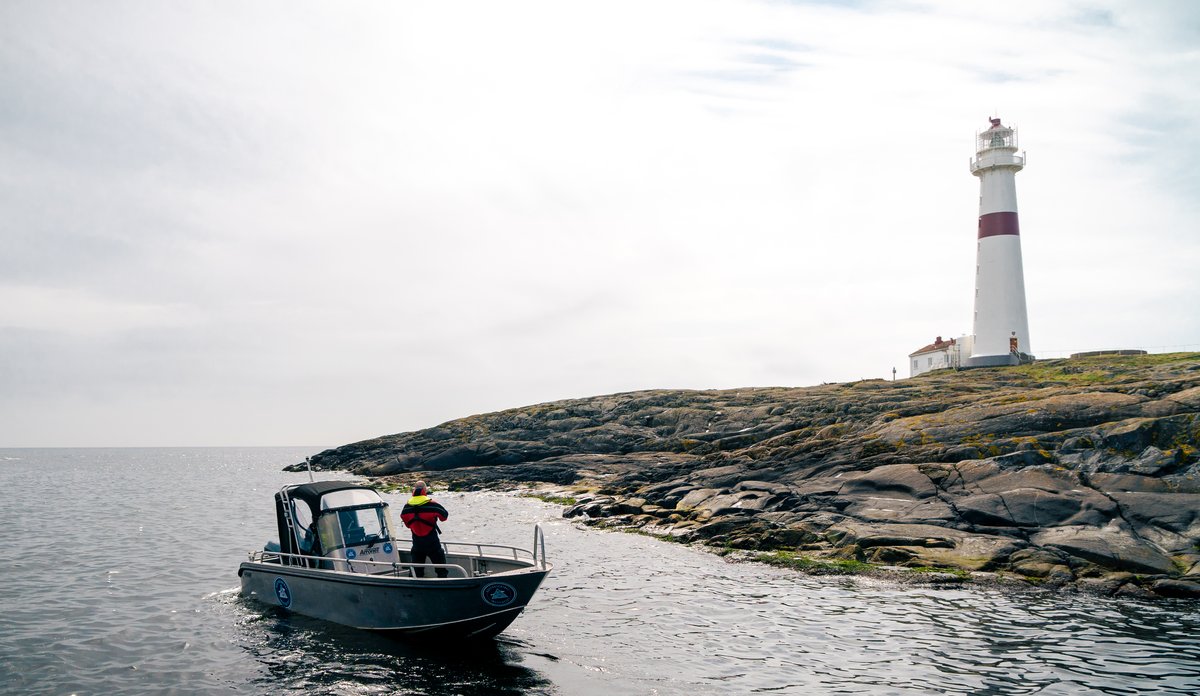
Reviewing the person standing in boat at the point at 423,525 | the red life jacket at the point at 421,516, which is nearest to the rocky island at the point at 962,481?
the person standing in boat at the point at 423,525

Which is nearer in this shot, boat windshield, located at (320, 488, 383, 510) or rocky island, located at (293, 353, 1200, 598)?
boat windshield, located at (320, 488, 383, 510)

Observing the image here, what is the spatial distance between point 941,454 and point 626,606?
60.1 ft

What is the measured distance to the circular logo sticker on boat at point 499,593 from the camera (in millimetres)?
15227

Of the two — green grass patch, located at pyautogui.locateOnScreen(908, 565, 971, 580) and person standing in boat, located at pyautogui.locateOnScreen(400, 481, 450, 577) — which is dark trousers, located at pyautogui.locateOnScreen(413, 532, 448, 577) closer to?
person standing in boat, located at pyautogui.locateOnScreen(400, 481, 450, 577)

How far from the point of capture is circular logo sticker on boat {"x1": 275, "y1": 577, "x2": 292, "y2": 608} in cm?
1904

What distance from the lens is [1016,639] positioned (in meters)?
16.2

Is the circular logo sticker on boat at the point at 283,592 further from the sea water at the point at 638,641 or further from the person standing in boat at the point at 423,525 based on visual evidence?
the person standing in boat at the point at 423,525

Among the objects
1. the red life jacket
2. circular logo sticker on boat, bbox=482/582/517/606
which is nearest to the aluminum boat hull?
circular logo sticker on boat, bbox=482/582/517/606

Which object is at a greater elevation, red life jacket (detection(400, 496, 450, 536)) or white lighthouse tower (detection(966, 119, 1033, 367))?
white lighthouse tower (detection(966, 119, 1033, 367))

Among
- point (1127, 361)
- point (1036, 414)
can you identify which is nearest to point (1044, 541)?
point (1036, 414)

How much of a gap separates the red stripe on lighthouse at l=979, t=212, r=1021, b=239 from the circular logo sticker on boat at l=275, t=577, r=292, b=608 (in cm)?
5181

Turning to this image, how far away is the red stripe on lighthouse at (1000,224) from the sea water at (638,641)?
3873 cm

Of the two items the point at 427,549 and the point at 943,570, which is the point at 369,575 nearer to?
the point at 427,549

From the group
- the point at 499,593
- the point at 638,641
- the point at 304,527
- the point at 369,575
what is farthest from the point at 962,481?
the point at 304,527
